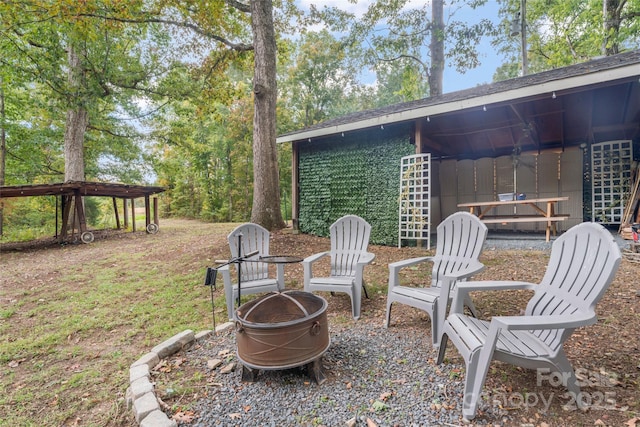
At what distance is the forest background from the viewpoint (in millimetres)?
7363

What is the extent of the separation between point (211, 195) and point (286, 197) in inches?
173

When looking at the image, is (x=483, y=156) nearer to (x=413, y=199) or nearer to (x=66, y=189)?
(x=413, y=199)

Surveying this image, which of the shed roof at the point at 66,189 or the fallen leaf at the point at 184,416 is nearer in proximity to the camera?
the fallen leaf at the point at 184,416

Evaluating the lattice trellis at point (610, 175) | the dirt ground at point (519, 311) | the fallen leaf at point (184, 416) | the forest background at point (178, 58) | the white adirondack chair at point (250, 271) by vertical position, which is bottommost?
the fallen leaf at point (184, 416)

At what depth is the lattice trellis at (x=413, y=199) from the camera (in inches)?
222

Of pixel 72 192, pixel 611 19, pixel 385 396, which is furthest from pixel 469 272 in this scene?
pixel 611 19

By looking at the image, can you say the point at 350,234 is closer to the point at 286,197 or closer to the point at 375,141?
the point at 375,141

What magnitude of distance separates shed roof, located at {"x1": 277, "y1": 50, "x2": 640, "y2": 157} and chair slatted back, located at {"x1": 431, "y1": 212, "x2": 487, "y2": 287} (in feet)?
9.58

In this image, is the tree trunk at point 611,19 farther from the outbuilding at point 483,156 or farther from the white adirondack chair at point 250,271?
the white adirondack chair at point 250,271

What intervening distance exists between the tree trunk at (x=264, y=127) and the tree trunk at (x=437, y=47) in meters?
6.70

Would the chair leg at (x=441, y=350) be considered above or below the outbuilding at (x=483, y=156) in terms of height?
below

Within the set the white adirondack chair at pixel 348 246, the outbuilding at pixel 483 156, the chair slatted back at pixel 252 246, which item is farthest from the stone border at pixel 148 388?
the outbuilding at pixel 483 156

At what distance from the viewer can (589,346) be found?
212 cm

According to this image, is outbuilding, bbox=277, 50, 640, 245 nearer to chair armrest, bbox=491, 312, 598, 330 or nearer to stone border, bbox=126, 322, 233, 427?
chair armrest, bbox=491, 312, 598, 330
